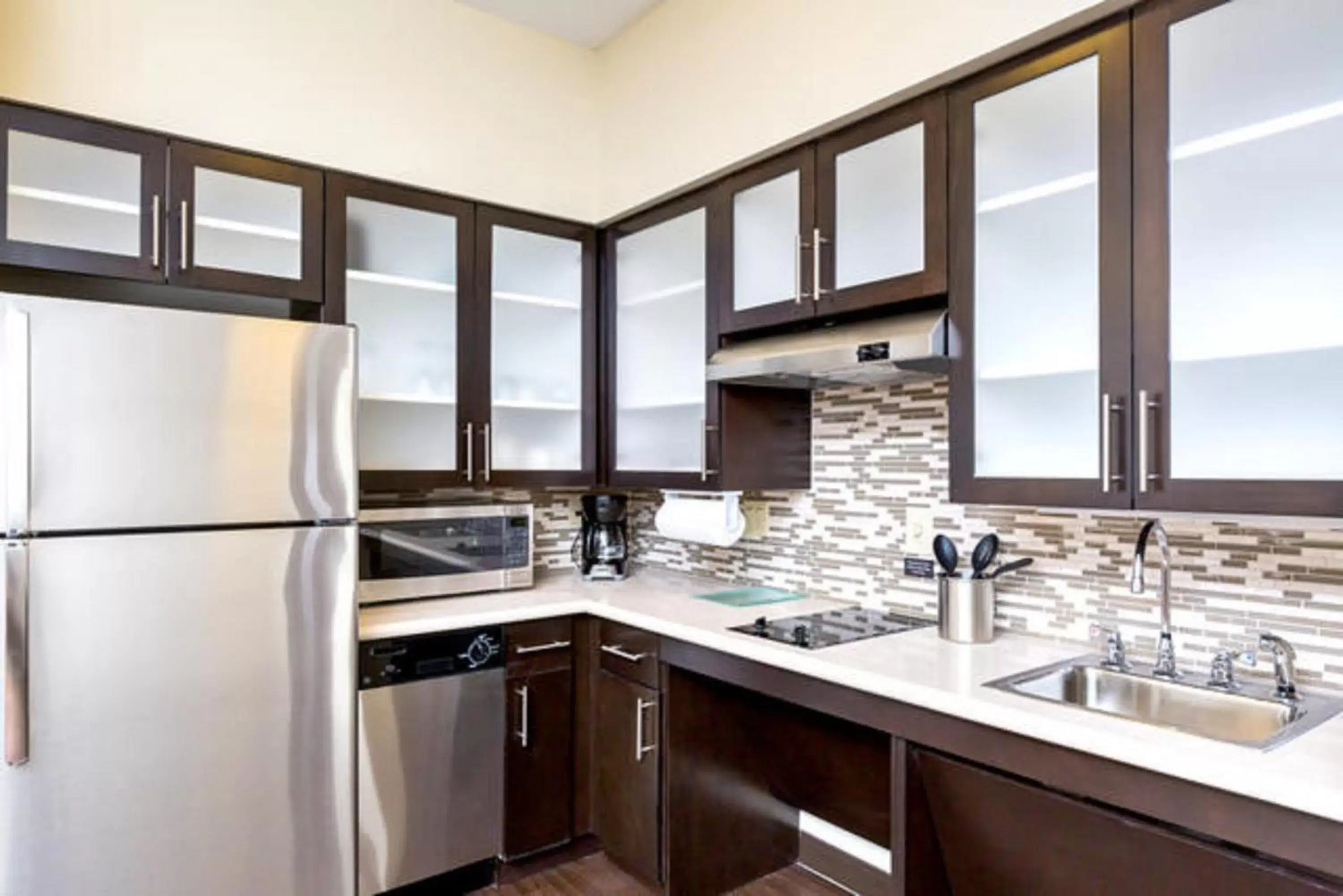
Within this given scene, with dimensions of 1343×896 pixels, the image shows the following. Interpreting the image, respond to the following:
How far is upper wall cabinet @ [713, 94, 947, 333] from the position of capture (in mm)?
1898

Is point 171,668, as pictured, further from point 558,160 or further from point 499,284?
point 558,160

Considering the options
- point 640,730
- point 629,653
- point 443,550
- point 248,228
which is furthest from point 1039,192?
point 248,228

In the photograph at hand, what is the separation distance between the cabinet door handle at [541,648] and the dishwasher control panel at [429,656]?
6 centimetres

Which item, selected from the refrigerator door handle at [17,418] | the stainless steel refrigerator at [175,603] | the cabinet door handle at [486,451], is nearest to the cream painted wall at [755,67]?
the cabinet door handle at [486,451]

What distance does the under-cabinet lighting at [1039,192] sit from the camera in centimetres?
162

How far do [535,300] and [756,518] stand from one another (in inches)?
44.0

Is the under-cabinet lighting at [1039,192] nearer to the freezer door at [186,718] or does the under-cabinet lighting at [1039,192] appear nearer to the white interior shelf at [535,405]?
the white interior shelf at [535,405]

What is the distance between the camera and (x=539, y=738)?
2475 millimetres

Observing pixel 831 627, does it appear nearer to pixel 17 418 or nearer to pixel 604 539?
pixel 604 539

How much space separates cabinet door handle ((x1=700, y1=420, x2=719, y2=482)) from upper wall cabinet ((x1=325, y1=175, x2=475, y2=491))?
2.55ft

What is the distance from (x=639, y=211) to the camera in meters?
2.85

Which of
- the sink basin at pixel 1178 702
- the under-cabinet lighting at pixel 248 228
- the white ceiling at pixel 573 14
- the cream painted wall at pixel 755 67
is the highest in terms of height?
the white ceiling at pixel 573 14

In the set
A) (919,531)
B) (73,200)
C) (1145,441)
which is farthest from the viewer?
(919,531)

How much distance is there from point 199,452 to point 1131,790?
6.51 feet
